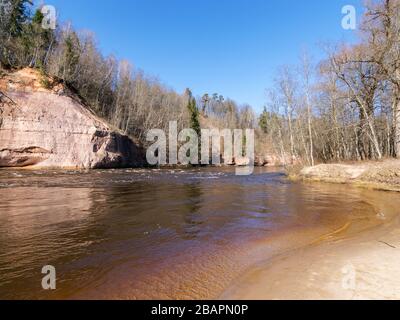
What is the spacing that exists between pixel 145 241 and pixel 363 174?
14894 millimetres

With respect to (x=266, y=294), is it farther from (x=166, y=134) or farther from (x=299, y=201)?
(x=166, y=134)

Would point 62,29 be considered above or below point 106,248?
above

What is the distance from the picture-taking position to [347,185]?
1625cm

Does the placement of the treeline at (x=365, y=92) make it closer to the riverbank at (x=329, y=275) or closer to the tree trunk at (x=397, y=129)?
the tree trunk at (x=397, y=129)

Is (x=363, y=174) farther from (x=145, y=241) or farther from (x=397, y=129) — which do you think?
(x=145, y=241)

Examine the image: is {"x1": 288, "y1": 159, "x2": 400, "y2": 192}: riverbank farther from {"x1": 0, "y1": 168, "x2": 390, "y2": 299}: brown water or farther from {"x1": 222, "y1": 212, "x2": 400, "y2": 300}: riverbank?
{"x1": 222, "y1": 212, "x2": 400, "y2": 300}: riverbank

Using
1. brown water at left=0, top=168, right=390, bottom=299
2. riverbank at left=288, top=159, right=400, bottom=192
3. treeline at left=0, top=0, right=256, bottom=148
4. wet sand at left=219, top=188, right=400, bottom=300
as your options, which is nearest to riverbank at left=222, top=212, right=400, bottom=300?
wet sand at left=219, top=188, right=400, bottom=300

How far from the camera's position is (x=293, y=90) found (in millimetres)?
27500

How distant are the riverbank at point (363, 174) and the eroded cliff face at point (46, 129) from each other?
23622mm

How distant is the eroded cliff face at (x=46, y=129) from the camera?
26891 mm

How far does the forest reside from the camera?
17688 mm
